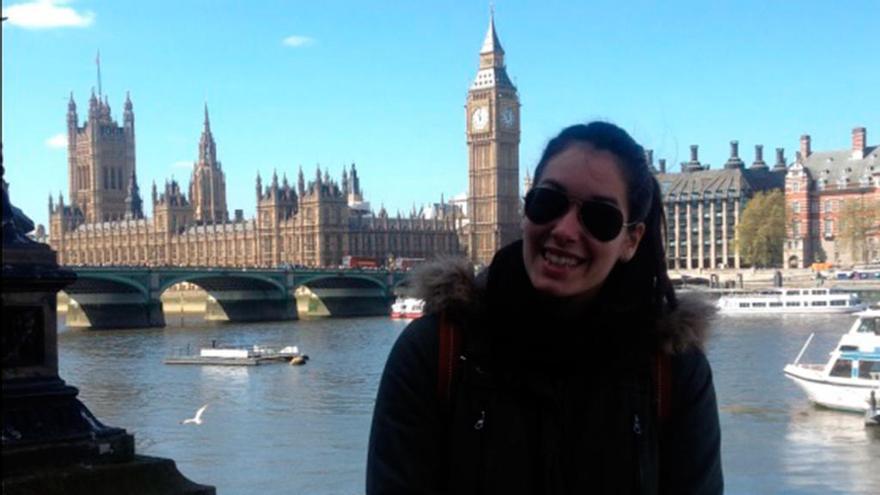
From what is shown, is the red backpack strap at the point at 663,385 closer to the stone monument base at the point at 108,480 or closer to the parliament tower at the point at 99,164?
the stone monument base at the point at 108,480

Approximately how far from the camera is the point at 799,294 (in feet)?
156

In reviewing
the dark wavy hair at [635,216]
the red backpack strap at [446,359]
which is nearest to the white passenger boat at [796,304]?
the dark wavy hair at [635,216]

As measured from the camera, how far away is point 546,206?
1.70m

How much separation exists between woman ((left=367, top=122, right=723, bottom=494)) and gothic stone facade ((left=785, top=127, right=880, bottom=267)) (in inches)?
2572

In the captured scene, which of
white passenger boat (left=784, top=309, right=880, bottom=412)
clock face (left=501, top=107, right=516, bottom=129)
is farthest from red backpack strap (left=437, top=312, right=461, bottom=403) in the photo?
clock face (left=501, top=107, right=516, bottom=129)

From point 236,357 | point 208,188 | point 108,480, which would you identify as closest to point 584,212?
point 108,480

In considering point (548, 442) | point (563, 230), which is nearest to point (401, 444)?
point (548, 442)

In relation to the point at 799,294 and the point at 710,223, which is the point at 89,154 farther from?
the point at 799,294

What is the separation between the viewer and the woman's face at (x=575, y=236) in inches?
66.3

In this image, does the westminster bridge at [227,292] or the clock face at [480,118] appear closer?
the westminster bridge at [227,292]

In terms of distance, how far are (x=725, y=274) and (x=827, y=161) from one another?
8915mm

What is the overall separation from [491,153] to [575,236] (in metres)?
84.6

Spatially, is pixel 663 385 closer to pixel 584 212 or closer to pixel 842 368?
pixel 584 212

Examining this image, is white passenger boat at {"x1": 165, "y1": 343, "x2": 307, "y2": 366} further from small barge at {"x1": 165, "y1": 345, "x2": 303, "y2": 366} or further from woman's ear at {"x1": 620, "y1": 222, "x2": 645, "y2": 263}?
woman's ear at {"x1": 620, "y1": 222, "x2": 645, "y2": 263}
